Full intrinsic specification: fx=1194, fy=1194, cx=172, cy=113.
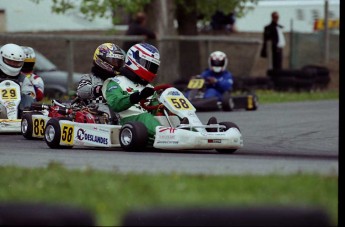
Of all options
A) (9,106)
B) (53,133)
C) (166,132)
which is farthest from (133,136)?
(9,106)

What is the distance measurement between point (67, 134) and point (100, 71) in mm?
983

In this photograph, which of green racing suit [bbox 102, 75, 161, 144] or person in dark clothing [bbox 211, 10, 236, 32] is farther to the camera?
person in dark clothing [bbox 211, 10, 236, 32]

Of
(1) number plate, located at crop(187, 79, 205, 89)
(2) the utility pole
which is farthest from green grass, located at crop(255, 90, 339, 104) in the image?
(2) the utility pole

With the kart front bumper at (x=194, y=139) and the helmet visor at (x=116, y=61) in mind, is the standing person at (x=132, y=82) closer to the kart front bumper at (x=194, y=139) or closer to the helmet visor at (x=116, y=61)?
the kart front bumper at (x=194, y=139)

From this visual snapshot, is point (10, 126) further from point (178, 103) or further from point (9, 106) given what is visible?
point (178, 103)

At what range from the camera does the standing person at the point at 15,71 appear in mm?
13711

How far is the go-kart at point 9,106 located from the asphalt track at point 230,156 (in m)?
0.13

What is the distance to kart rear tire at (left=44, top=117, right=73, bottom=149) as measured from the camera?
454 inches

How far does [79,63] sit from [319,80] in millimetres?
5655

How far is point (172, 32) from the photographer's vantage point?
80.7ft

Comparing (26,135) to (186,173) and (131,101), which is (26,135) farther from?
(186,173)

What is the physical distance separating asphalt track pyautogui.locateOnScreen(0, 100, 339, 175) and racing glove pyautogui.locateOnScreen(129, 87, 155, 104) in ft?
1.60

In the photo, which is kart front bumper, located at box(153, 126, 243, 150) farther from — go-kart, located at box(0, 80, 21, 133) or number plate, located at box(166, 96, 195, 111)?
go-kart, located at box(0, 80, 21, 133)

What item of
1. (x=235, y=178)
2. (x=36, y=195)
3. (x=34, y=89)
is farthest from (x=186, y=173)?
(x=34, y=89)
